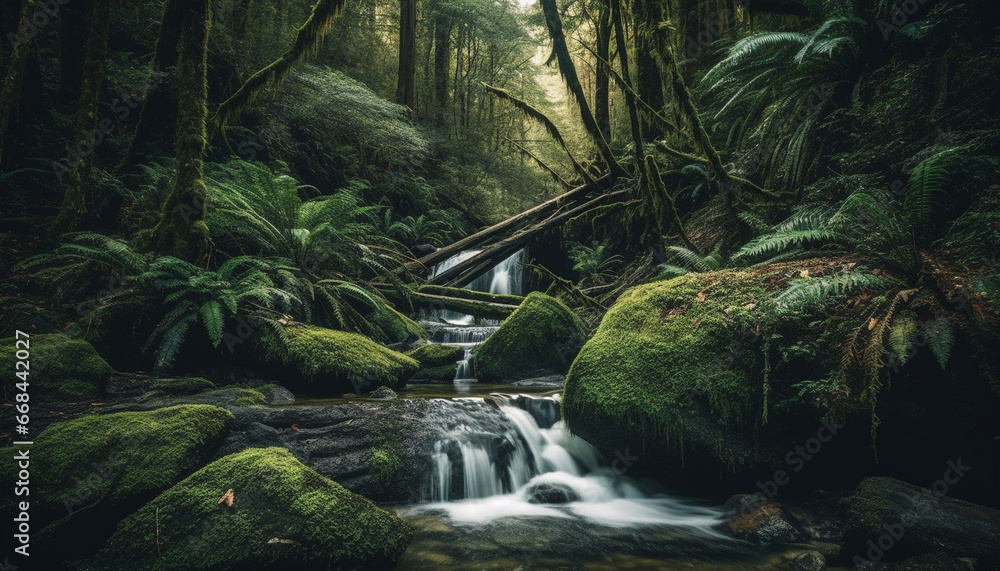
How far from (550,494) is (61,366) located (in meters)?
4.48

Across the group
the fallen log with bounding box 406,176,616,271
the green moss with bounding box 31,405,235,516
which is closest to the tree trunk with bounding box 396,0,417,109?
the fallen log with bounding box 406,176,616,271

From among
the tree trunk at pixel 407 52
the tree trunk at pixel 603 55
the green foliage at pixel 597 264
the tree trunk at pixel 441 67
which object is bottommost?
the green foliage at pixel 597 264

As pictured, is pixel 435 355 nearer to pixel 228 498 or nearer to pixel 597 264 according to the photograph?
pixel 228 498

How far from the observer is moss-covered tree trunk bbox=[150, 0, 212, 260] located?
541 cm

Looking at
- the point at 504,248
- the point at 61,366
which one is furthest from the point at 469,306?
the point at 61,366

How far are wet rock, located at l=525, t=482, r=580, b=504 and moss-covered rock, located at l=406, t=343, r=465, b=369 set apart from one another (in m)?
3.23

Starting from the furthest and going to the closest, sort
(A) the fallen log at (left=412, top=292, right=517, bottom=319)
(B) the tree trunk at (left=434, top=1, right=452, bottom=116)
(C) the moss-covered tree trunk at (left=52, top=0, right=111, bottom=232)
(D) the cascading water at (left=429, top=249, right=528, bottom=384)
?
(B) the tree trunk at (left=434, top=1, right=452, bottom=116) → (A) the fallen log at (left=412, top=292, right=517, bottom=319) → (D) the cascading water at (left=429, top=249, right=528, bottom=384) → (C) the moss-covered tree trunk at (left=52, top=0, right=111, bottom=232)

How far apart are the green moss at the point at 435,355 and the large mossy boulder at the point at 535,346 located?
1.32 ft

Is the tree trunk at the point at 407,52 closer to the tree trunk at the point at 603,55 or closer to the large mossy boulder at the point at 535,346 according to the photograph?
the tree trunk at the point at 603,55

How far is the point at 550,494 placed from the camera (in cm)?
418

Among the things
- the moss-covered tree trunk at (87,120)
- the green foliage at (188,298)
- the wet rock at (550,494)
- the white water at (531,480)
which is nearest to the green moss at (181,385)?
the green foliage at (188,298)

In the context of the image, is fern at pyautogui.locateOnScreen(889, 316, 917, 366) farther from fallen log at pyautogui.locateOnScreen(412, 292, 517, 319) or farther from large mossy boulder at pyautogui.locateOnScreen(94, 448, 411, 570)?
fallen log at pyautogui.locateOnScreen(412, 292, 517, 319)

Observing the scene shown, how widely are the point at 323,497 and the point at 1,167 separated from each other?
8.13m

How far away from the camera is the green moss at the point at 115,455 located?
275cm
